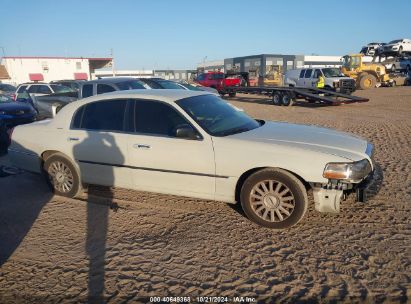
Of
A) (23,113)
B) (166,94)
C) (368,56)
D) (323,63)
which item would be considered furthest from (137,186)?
(323,63)

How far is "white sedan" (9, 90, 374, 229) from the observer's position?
146 inches

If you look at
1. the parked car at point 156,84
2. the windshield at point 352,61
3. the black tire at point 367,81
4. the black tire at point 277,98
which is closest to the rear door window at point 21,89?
the parked car at point 156,84

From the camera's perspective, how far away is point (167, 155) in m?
4.16

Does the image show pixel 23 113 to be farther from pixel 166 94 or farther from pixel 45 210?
pixel 166 94

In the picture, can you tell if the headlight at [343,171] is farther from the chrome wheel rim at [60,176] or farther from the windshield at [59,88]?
the windshield at [59,88]

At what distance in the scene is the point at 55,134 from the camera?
4.98 m

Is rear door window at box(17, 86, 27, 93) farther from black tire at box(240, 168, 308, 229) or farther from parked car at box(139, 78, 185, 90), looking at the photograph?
black tire at box(240, 168, 308, 229)

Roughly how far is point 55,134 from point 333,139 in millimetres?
3880

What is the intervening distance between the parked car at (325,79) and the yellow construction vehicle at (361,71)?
7.29 metres

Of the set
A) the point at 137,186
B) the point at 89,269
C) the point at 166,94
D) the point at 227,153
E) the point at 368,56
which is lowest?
the point at 89,269

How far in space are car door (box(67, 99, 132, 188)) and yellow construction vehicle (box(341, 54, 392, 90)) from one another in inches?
1049

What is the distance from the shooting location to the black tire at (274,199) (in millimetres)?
3711

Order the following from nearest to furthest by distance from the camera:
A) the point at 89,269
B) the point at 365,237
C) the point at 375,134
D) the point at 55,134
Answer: the point at 89,269 < the point at 365,237 < the point at 55,134 < the point at 375,134

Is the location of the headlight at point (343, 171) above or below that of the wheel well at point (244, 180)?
above
